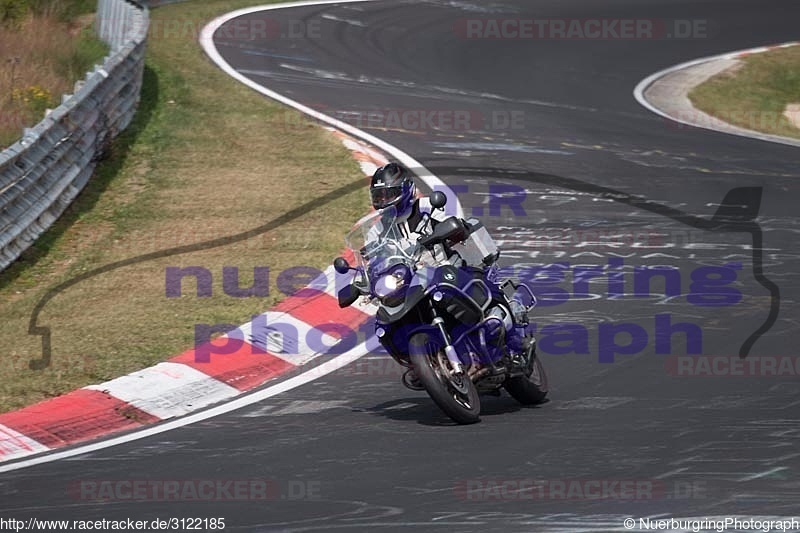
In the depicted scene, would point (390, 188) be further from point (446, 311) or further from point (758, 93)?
point (758, 93)

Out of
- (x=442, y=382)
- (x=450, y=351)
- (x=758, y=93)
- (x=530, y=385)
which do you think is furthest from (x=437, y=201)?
(x=758, y=93)

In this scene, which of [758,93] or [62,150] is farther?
[758,93]

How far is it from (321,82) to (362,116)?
2.41m

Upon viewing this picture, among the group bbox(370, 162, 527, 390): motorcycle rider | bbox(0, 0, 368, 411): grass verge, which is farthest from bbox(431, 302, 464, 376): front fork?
bbox(0, 0, 368, 411): grass verge

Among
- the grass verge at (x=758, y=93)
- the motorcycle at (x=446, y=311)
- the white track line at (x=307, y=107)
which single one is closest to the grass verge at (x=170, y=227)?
the white track line at (x=307, y=107)

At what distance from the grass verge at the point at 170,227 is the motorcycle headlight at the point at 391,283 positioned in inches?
105

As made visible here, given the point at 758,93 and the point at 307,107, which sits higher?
the point at 307,107

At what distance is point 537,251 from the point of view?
40.5 feet

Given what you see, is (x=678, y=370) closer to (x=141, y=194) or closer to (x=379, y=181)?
(x=379, y=181)

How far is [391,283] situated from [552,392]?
168 centimetres

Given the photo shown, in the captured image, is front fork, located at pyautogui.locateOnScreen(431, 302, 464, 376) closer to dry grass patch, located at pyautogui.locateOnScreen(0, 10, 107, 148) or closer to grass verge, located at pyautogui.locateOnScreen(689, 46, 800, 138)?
dry grass patch, located at pyautogui.locateOnScreen(0, 10, 107, 148)

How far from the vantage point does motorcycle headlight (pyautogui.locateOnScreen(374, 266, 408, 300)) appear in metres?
7.61

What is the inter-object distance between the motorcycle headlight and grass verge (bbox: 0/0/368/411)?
2.68m

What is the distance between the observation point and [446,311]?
311 inches
